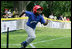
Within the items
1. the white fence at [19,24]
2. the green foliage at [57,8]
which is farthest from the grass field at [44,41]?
the green foliage at [57,8]

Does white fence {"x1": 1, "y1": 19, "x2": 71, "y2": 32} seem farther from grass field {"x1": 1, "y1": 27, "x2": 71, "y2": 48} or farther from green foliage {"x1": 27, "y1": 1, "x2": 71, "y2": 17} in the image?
green foliage {"x1": 27, "y1": 1, "x2": 71, "y2": 17}

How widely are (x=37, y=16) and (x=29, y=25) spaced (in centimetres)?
42

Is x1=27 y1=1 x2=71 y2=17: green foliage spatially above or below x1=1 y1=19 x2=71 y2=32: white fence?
above

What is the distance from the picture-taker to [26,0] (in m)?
23.5

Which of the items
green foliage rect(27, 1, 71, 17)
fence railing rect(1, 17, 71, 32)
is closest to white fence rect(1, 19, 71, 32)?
fence railing rect(1, 17, 71, 32)

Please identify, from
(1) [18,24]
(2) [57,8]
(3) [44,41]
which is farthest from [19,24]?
(2) [57,8]

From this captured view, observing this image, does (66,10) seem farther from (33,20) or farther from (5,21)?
(33,20)

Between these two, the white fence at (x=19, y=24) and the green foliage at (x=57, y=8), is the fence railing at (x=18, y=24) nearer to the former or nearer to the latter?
the white fence at (x=19, y=24)

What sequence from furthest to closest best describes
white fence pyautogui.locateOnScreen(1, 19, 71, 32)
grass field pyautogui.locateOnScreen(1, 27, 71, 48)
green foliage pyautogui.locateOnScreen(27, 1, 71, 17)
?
green foliage pyautogui.locateOnScreen(27, 1, 71, 17) → white fence pyautogui.locateOnScreen(1, 19, 71, 32) → grass field pyautogui.locateOnScreen(1, 27, 71, 48)

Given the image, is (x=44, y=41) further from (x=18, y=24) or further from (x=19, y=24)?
(x=19, y=24)

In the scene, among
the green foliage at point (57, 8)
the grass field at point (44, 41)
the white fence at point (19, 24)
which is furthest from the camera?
the green foliage at point (57, 8)

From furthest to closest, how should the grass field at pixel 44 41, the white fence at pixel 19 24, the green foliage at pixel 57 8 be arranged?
1. the green foliage at pixel 57 8
2. the white fence at pixel 19 24
3. the grass field at pixel 44 41

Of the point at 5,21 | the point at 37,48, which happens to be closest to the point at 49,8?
the point at 5,21

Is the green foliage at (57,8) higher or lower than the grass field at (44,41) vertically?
higher
